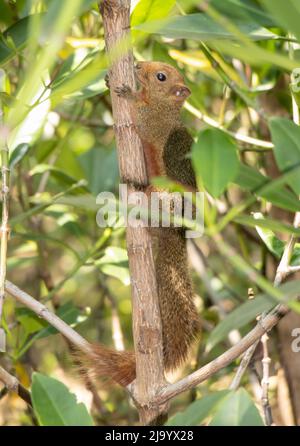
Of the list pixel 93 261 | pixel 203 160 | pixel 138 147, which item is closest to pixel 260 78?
pixel 93 261

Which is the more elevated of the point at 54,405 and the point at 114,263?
the point at 114,263

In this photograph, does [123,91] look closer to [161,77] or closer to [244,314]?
[244,314]

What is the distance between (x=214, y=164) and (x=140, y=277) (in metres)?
0.47

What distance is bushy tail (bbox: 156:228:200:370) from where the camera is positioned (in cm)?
157

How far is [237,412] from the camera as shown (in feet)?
2.49

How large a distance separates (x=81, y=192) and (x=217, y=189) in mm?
1235

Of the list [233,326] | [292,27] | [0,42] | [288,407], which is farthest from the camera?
[288,407]

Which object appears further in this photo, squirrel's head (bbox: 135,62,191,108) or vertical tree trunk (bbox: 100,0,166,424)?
squirrel's head (bbox: 135,62,191,108)

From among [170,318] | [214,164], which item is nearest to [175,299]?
[170,318]

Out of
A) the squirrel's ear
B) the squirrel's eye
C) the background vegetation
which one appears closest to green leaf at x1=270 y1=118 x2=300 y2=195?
the background vegetation

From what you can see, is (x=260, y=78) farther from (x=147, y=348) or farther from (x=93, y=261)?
(x=147, y=348)

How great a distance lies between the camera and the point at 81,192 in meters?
1.90

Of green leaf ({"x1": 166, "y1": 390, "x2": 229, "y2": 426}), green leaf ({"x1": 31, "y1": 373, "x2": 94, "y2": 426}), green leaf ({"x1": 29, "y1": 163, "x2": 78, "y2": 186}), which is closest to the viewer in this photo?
green leaf ({"x1": 166, "y1": 390, "x2": 229, "y2": 426})

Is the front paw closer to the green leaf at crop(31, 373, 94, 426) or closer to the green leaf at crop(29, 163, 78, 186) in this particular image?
the green leaf at crop(31, 373, 94, 426)
